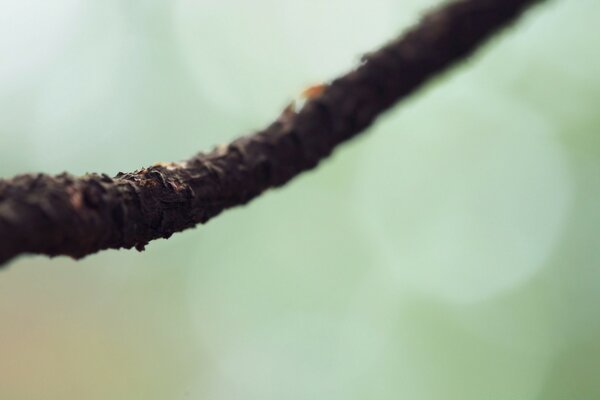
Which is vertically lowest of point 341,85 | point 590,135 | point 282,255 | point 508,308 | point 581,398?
point 581,398

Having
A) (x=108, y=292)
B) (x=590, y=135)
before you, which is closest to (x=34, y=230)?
(x=108, y=292)

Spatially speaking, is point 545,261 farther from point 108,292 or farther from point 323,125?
point 323,125

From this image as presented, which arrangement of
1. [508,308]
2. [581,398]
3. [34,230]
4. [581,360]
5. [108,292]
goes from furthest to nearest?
[508,308] → [108,292] → [581,360] → [581,398] → [34,230]

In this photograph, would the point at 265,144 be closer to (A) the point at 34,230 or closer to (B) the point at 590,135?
(A) the point at 34,230

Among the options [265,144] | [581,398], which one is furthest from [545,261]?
[265,144]

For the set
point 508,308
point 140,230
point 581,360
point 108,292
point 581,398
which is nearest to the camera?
point 140,230

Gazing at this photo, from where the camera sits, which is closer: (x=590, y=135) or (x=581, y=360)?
(x=581, y=360)

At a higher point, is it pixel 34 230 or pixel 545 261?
pixel 545 261
